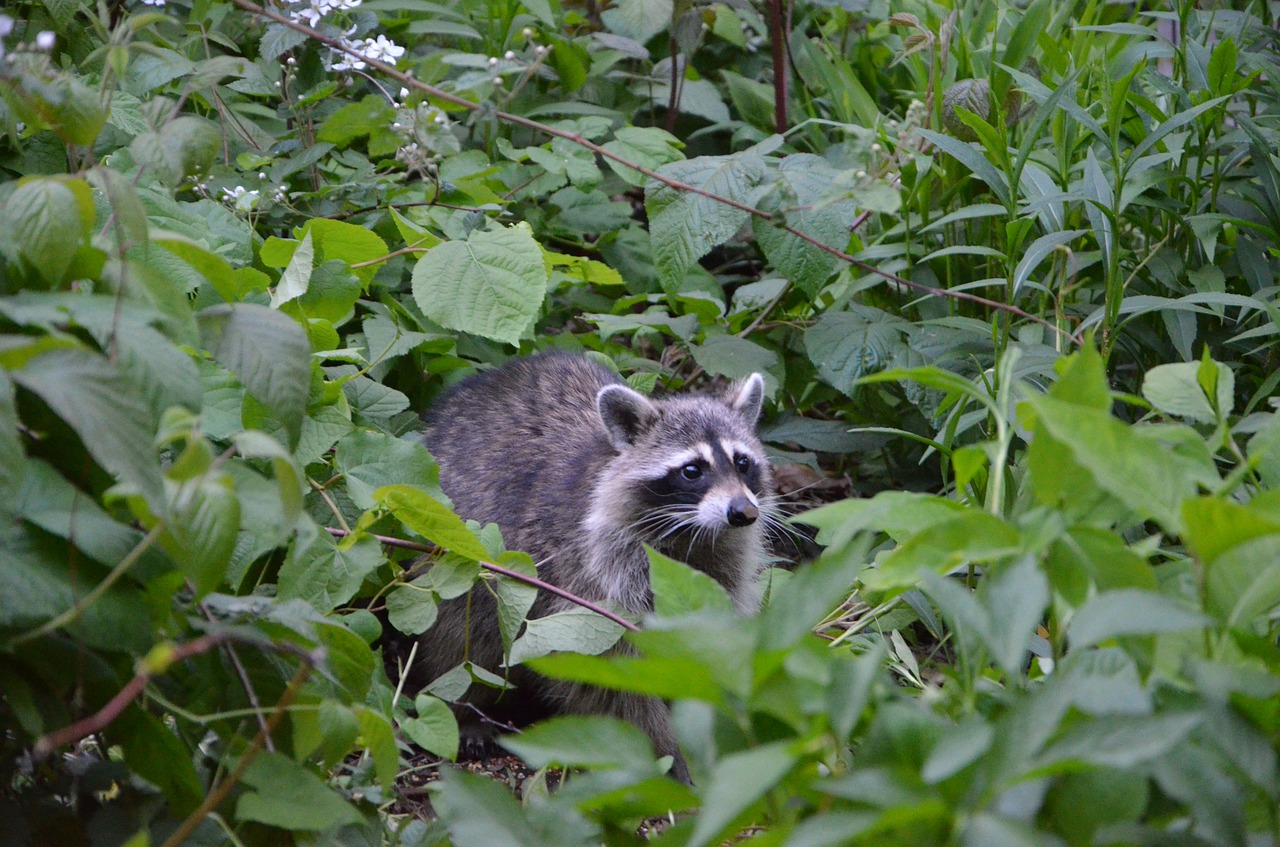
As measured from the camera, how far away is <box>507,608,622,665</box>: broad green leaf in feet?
10.2

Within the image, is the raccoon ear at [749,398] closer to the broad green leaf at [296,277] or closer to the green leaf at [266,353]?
the broad green leaf at [296,277]

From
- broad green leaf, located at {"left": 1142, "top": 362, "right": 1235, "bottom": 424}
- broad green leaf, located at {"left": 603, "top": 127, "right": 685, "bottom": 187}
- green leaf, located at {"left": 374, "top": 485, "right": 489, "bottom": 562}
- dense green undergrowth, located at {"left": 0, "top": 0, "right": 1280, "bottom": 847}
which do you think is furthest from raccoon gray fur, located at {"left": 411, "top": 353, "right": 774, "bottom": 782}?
broad green leaf, located at {"left": 1142, "top": 362, "right": 1235, "bottom": 424}

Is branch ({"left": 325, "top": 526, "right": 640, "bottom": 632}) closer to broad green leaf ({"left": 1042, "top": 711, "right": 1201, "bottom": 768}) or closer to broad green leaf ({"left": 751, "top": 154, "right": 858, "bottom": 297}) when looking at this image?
broad green leaf ({"left": 751, "top": 154, "right": 858, "bottom": 297})

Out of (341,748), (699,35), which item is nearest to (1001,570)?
(341,748)

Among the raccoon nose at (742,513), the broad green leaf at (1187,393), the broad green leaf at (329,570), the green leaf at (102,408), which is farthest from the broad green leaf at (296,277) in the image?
the broad green leaf at (1187,393)

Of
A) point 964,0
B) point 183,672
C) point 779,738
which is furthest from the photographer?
point 964,0

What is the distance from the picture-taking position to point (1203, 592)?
1.68 meters

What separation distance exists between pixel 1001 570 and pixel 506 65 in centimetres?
245

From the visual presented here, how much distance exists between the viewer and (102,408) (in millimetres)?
1580

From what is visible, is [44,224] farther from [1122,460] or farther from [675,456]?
[675,456]

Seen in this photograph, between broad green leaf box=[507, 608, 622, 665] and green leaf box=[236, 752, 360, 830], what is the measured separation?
42.9 inches

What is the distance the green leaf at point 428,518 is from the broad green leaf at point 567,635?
0.27 meters

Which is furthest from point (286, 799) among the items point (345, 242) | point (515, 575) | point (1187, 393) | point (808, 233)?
point (808, 233)

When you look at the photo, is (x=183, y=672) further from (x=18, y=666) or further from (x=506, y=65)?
(x=506, y=65)
